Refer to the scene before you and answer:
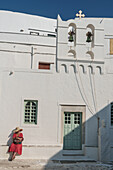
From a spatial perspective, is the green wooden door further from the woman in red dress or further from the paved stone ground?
the woman in red dress

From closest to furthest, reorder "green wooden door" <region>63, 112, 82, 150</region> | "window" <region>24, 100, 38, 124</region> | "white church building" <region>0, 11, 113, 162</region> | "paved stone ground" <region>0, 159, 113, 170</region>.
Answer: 1. "paved stone ground" <region>0, 159, 113, 170</region>
2. "white church building" <region>0, 11, 113, 162</region>
3. "window" <region>24, 100, 38, 124</region>
4. "green wooden door" <region>63, 112, 82, 150</region>

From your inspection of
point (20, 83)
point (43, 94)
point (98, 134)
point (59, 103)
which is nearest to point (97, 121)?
point (98, 134)

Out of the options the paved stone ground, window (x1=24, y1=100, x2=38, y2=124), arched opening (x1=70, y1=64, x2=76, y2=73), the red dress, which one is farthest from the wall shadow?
arched opening (x1=70, y1=64, x2=76, y2=73)

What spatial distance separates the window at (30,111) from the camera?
10.9 meters

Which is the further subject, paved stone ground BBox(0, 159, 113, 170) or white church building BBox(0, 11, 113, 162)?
white church building BBox(0, 11, 113, 162)

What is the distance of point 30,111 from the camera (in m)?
10.9

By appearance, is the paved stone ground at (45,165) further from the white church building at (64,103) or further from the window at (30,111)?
the window at (30,111)

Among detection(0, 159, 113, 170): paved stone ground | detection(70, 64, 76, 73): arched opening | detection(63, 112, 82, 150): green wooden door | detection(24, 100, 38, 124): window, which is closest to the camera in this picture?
detection(0, 159, 113, 170): paved stone ground

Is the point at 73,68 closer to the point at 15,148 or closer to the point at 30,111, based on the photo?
the point at 30,111

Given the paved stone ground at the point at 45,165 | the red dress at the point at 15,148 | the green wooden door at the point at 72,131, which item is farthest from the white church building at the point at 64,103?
the paved stone ground at the point at 45,165

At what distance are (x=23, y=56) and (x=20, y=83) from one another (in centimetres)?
421

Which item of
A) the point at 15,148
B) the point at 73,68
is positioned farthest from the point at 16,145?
the point at 73,68

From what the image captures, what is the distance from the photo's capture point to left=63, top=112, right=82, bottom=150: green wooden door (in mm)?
11133

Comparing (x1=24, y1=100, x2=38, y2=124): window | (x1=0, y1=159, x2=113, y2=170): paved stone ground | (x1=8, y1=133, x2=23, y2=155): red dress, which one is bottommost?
(x1=0, y1=159, x2=113, y2=170): paved stone ground
